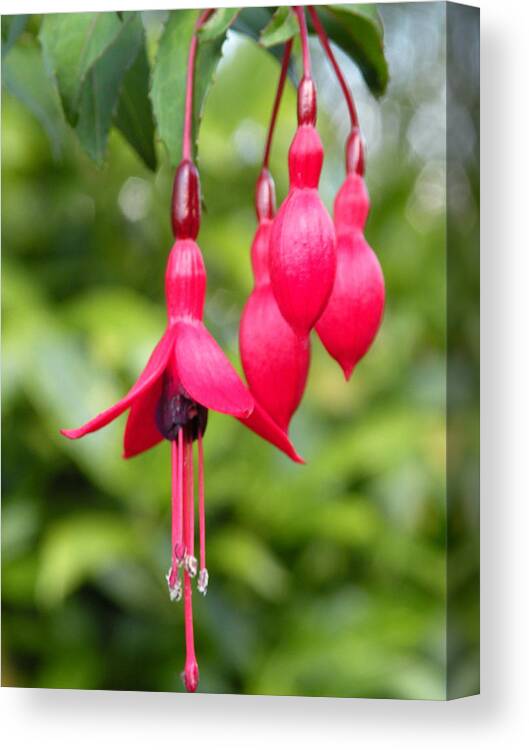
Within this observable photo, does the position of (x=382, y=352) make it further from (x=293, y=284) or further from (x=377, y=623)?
(x=293, y=284)

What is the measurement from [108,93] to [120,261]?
493 mm

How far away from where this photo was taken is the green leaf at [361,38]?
1.16m

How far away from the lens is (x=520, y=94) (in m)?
1.34

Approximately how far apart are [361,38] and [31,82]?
486mm

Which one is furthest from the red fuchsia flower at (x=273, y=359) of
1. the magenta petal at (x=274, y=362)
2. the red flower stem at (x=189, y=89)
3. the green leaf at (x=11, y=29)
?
the green leaf at (x=11, y=29)

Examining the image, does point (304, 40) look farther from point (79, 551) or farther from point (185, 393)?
point (79, 551)

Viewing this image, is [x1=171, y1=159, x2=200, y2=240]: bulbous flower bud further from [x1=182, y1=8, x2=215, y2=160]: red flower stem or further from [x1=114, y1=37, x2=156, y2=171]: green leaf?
[x1=114, y1=37, x2=156, y2=171]: green leaf

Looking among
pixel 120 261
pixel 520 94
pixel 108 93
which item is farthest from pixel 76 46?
pixel 120 261

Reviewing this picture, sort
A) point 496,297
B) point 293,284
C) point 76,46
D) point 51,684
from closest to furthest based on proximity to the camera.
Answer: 1. point 293,284
2. point 76,46
3. point 496,297
4. point 51,684

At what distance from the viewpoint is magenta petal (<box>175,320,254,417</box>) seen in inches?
36.3

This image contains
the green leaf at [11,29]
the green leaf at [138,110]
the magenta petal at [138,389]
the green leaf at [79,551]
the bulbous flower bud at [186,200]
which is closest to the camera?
the magenta petal at [138,389]

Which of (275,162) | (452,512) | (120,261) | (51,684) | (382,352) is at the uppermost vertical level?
(275,162)

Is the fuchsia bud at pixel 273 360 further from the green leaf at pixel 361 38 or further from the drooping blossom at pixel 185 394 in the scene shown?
the green leaf at pixel 361 38

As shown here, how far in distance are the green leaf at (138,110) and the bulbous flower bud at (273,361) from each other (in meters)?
0.30
